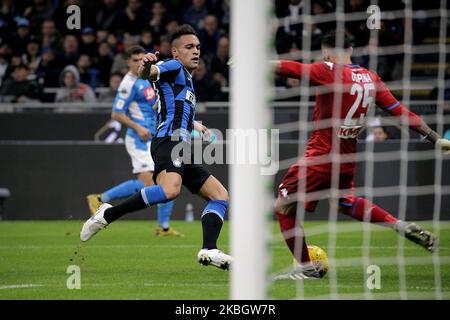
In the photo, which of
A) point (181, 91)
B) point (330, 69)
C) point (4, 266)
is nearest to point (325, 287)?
point (330, 69)

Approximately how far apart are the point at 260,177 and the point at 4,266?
14.7 ft

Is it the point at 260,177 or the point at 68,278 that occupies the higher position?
the point at 260,177

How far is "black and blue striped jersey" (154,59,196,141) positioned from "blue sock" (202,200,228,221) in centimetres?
61

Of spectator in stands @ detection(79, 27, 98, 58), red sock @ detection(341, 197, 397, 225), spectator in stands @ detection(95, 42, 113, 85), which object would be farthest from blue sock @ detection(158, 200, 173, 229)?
spectator in stands @ detection(79, 27, 98, 58)

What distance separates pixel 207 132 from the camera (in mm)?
8008

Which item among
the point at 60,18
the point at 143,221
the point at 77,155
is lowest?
the point at 143,221

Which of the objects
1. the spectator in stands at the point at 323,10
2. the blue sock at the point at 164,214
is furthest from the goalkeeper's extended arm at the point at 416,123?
the spectator in stands at the point at 323,10

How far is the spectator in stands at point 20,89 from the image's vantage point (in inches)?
605

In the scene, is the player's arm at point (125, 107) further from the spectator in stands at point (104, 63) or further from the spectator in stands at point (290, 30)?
the spectator in stands at point (104, 63)

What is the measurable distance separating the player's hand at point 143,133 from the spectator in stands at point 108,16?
6.85 meters

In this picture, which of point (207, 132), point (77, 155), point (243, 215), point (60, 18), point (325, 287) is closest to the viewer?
point (243, 215)

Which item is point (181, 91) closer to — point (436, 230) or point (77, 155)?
point (436, 230)

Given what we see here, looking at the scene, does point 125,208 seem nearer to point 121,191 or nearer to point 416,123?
point 416,123

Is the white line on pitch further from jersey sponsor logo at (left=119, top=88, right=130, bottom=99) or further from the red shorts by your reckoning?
jersey sponsor logo at (left=119, top=88, right=130, bottom=99)
